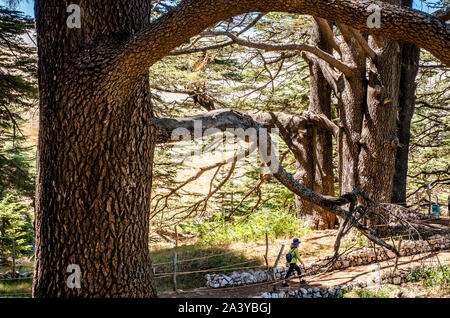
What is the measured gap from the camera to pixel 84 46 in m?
3.29

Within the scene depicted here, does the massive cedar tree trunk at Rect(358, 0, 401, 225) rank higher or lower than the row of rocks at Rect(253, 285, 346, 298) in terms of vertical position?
higher

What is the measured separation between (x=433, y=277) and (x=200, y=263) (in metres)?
4.57

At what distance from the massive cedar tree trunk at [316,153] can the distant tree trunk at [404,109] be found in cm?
221

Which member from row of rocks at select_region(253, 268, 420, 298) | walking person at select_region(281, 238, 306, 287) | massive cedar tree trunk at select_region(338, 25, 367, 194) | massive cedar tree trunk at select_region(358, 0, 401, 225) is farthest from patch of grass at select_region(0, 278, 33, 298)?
massive cedar tree trunk at select_region(358, 0, 401, 225)

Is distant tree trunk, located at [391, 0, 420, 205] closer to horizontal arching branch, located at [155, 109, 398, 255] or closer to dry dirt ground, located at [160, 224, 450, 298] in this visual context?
dry dirt ground, located at [160, 224, 450, 298]

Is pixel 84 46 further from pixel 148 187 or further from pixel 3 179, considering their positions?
pixel 3 179

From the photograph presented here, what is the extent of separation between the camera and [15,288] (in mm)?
7898

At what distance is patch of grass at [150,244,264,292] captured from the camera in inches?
299

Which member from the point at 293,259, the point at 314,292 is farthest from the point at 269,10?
the point at 314,292

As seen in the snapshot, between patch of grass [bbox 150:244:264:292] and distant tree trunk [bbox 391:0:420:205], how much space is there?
5622 millimetres

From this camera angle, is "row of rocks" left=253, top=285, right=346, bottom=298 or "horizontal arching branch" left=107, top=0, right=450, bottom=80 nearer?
"horizontal arching branch" left=107, top=0, right=450, bottom=80

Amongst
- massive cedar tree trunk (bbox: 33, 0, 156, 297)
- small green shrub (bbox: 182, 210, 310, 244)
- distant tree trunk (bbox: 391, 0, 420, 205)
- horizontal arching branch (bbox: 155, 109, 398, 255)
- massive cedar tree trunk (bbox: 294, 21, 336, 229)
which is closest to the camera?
massive cedar tree trunk (bbox: 33, 0, 156, 297)
